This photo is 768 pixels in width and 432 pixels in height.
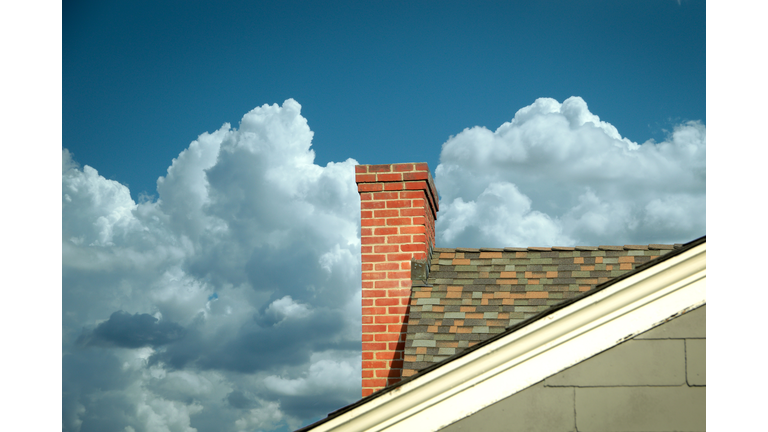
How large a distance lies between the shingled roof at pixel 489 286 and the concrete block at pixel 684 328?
3.09 metres

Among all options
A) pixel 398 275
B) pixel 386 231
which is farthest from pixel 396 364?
pixel 386 231

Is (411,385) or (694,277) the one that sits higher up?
(694,277)

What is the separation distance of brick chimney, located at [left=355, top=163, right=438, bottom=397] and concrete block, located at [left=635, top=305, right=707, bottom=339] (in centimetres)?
397

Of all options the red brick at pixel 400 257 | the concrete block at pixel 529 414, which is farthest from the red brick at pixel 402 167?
the concrete block at pixel 529 414

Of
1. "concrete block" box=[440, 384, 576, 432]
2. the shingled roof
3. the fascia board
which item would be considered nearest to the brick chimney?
the shingled roof

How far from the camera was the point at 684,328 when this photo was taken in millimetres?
3021

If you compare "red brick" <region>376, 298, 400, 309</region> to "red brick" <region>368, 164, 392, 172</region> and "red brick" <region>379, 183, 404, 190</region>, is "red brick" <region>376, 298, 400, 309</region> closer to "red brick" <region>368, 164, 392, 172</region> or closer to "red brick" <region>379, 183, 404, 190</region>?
"red brick" <region>379, 183, 404, 190</region>

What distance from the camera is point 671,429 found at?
2947mm

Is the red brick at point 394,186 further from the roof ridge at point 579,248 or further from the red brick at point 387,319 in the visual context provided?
the red brick at point 387,319

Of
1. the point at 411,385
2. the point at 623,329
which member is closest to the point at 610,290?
the point at 623,329

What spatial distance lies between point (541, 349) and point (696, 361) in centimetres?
83

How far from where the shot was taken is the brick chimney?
670cm
